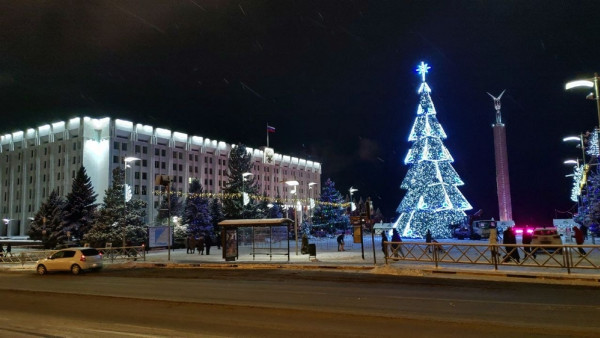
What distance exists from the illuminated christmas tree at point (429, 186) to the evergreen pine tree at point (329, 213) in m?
21.8

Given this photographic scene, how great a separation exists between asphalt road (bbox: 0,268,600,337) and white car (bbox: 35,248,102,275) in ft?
20.2

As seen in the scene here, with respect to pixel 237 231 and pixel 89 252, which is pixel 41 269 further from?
pixel 237 231

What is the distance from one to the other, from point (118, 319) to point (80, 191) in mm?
45453

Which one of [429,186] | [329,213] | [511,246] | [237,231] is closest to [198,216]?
[329,213]

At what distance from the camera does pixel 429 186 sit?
44.1 metres

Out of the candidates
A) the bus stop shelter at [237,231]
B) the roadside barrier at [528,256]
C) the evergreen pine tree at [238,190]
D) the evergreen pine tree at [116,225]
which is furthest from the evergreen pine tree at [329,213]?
the roadside barrier at [528,256]

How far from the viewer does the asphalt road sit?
27.6 feet

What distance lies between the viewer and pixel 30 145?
298 feet

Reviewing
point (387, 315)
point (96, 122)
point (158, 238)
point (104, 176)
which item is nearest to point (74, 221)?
point (158, 238)

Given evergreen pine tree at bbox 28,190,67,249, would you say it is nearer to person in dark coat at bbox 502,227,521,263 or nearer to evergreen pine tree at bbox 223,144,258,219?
evergreen pine tree at bbox 223,144,258,219

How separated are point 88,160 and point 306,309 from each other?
79.1m

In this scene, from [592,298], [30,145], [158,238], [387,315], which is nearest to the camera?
[387,315]

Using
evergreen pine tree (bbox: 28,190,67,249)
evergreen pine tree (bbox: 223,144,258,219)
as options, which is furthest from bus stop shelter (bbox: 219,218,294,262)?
evergreen pine tree (bbox: 28,190,67,249)

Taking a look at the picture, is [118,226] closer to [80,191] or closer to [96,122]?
[80,191]
